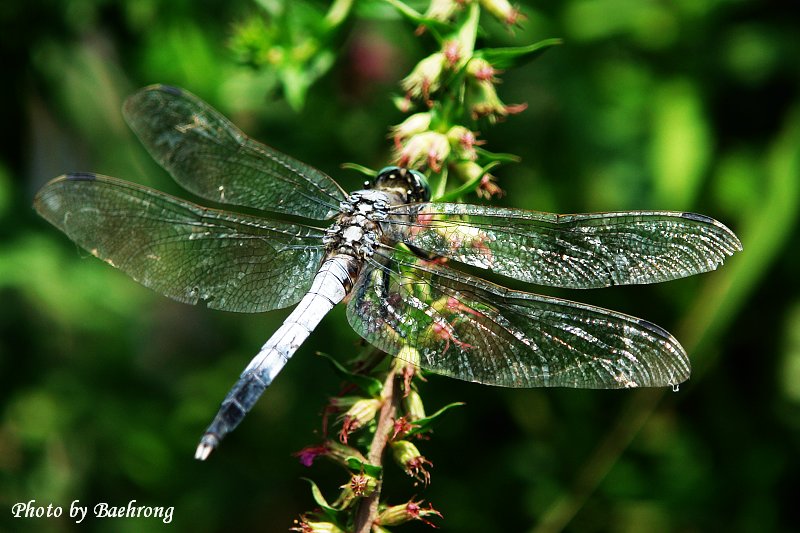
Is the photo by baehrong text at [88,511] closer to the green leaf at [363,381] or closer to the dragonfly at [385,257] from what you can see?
the dragonfly at [385,257]

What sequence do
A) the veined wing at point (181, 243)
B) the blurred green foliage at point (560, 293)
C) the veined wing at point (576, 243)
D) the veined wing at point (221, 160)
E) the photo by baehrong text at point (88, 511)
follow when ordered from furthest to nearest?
the photo by baehrong text at point (88, 511) < the blurred green foliage at point (560, 293) < the veined wing at point (221, 160) < the veined wing at point (181, 243) < the veined wing at point (576, 243)

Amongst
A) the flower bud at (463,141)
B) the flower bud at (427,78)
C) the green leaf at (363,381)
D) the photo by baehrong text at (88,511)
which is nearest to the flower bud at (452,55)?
the flower bud at (427,78)

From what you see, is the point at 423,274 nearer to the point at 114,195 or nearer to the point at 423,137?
the point at 423,137

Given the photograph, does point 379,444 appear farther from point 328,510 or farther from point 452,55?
point 452,55

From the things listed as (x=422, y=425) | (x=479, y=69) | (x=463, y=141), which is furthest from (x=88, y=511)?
(x=479, y=69)

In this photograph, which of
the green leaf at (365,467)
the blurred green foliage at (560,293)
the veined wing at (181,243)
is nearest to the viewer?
the green leaf at (365,467)

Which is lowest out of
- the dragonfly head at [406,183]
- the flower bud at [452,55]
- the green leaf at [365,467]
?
the green leaf at [365,467]

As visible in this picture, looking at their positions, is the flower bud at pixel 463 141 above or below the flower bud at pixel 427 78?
below
